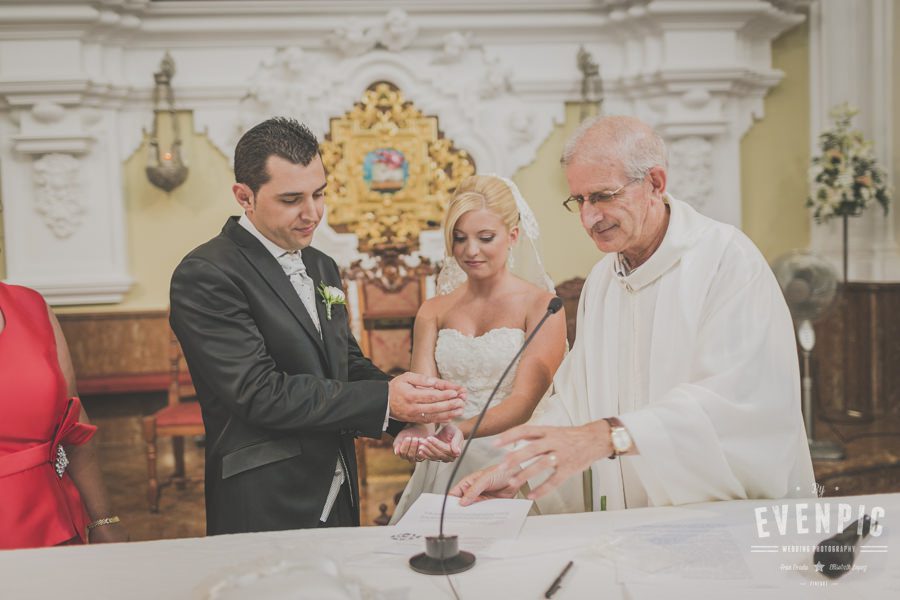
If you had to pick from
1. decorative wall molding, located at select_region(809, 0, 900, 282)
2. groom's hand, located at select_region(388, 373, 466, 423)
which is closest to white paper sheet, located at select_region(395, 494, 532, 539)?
groom's hand, located at select_region(388, 373, 466, 423)

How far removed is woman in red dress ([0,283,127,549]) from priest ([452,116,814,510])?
1213 millimetres

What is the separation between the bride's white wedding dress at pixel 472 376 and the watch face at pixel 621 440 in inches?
39.2

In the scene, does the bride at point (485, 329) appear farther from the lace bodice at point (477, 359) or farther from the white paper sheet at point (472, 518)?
the white paper sheet at point (472, 518)

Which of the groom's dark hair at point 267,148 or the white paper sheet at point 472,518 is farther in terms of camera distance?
the groom's dark hair at point 267,148

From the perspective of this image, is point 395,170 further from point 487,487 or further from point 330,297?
point 487,487

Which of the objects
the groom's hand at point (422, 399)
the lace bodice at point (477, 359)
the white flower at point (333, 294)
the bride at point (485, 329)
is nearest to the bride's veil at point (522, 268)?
the bride at point (485, 329)

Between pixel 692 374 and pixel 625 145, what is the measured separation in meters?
0.68

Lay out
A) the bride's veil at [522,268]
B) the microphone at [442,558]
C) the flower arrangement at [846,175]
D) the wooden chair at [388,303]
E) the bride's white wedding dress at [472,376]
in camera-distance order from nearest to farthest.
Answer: the microphone at [442,558]
the bride's white wedding dress at [472,376]
the bride's veil at [522,268]
the wooden chair at [388,303]
the flower arrangement at [846,175]

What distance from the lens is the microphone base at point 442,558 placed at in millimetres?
1498

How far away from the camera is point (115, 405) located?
6203mm

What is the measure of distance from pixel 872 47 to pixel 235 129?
5.16 meters

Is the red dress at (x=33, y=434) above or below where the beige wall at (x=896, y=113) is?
below

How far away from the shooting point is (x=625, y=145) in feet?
7.16

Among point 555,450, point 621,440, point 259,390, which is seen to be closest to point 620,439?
point 621,440
